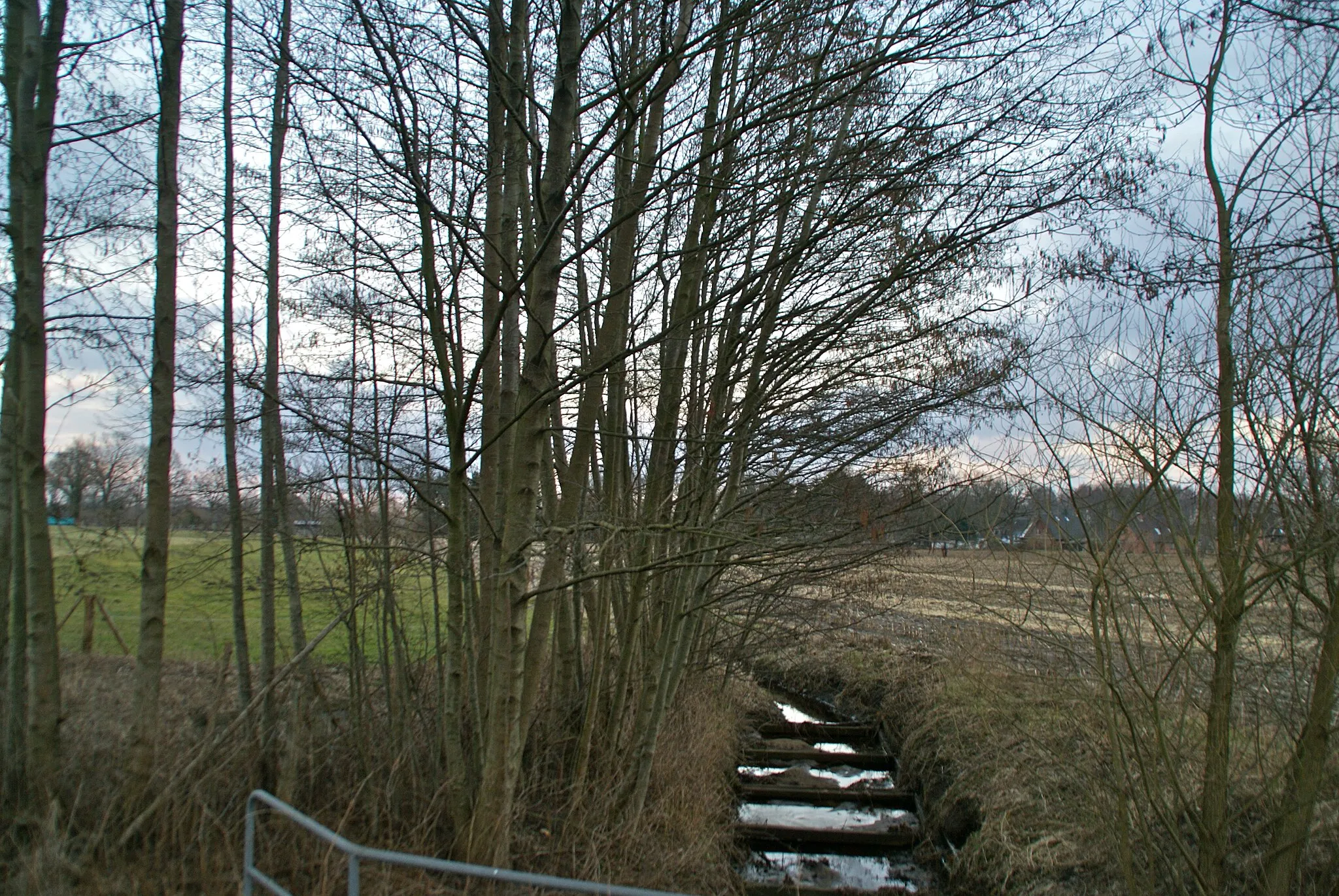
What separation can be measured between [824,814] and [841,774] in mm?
1382

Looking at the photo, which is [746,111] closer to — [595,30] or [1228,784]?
[595,30]

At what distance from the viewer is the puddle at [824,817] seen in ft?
31.8

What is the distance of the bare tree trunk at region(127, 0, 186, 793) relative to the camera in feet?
19.1

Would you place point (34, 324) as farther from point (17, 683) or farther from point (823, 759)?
point (823, 759)

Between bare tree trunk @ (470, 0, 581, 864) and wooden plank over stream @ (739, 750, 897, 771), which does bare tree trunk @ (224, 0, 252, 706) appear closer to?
bare tree trunk @ (470, 0, 581, 864)

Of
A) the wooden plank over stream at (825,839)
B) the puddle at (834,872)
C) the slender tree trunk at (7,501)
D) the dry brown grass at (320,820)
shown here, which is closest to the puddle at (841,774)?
the wooden plank over stream at (825,839)

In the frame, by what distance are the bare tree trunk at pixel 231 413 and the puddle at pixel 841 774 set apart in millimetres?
6349

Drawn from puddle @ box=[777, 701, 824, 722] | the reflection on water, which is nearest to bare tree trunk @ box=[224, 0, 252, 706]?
the reflection on water

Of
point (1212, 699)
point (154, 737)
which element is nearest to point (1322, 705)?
point (1212, 699)

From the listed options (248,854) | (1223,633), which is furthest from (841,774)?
(248,854)

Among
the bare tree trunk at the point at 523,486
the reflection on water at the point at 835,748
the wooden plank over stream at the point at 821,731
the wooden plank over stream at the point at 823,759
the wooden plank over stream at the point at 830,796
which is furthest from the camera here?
the wooden plank over stream at the point at 821,731

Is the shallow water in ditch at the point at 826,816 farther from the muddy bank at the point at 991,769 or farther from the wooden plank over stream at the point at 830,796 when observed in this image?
the muddy bank at the point at 991,769

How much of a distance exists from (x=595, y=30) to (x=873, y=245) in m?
4.08

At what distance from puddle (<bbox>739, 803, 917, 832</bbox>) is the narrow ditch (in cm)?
1
